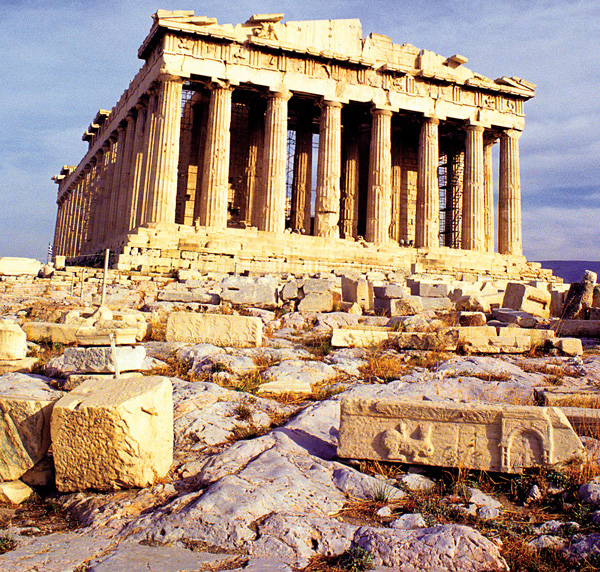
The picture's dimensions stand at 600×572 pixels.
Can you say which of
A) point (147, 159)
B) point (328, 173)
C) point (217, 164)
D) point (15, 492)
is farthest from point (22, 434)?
point (328, 173)

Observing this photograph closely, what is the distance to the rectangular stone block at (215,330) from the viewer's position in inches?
373

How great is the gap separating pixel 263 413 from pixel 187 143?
79.3 ft

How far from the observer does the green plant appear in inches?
135

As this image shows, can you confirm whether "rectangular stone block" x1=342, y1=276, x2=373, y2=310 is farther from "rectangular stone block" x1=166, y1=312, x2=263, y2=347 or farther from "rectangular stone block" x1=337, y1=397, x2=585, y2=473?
"rectangular stone block" x1=337, y1=397, x2=585, y2=473

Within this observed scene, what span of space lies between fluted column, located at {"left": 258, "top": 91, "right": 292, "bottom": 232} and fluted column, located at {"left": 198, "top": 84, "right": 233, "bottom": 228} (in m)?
1.68

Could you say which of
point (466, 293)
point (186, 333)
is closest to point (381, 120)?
point (466, 293)

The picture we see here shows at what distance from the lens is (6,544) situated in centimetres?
372

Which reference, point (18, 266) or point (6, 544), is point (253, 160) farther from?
point (6, 544)

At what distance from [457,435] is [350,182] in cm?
2496

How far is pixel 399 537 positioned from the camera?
3633 millimetres

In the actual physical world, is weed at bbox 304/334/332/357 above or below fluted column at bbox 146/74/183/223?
below

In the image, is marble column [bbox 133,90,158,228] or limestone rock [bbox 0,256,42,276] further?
marble column [bbox 133,90,158,228]

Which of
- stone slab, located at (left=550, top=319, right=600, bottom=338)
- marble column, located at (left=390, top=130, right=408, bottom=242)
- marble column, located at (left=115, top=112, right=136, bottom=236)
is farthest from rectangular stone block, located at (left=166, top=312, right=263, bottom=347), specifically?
marble column, located at (left=390, top=130, right=408, bottom=242)

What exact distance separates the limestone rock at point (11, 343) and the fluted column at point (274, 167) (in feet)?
51.3
